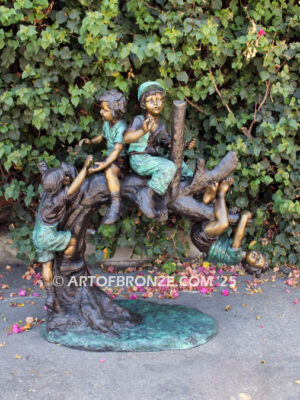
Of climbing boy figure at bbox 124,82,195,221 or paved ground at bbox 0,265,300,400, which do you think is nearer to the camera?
paved ground at bbox 0,265,300,400

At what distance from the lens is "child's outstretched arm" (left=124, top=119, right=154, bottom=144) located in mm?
3506

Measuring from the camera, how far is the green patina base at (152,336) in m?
3.71

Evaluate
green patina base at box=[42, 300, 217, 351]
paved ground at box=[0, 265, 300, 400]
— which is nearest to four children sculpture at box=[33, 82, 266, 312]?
green patina base at box=[42, 300, 217, 351]

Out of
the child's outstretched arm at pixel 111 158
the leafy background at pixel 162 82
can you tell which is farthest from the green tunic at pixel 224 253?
the leafy background at pixel 162 82

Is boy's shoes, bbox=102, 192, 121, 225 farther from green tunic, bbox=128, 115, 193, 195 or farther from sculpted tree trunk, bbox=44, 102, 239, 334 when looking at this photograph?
green tunic, bbox=128, 115, 193, 195

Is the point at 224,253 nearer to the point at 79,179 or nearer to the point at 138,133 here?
the point at 138,133

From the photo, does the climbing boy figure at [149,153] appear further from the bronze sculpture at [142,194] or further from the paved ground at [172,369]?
the paved ground at [172,369]

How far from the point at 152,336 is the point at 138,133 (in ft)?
5.18

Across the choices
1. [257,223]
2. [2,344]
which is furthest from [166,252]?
[2,344]

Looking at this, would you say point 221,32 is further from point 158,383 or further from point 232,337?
point 158,383

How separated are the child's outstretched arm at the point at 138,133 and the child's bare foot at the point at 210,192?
2.08 ft

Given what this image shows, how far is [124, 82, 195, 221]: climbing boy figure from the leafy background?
102 cm

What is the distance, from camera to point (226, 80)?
17.0ft

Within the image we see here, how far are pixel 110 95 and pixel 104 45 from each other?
911 millimetres
